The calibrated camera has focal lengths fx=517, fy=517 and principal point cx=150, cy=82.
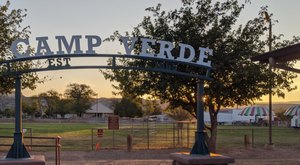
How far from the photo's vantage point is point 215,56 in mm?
22484

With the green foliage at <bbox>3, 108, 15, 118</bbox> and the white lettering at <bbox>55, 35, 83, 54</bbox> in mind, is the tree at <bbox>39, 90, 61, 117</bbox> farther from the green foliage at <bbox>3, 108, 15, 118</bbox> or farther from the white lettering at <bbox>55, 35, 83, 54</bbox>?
the white lettering at <bbox>55, 35, 83, 54</bbox>

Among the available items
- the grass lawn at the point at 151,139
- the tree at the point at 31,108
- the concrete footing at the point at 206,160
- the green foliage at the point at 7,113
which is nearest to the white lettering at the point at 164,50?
the concrete footing at the point at 206,160

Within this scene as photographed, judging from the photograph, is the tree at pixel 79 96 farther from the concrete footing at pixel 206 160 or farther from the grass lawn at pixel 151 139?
the concrete footing at pixel 206 160

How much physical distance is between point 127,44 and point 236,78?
33.7ft

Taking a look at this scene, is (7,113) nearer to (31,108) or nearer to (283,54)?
(31,108)

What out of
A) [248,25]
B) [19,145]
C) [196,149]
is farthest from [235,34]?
[19,145]

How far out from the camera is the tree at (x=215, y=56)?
888 inches

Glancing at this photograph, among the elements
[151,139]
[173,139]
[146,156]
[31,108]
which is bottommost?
[151,139]

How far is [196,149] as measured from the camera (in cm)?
1354

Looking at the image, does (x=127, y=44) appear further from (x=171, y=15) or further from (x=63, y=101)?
(x=63, y=101)

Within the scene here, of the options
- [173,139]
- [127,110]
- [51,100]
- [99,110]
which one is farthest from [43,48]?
[99,110]

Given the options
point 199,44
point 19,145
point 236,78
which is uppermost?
point 199,44

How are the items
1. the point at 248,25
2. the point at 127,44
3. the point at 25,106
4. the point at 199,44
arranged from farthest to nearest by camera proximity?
the point at 25,106 < the point at 248,25 < the point at 199,44 < the point at 127,44

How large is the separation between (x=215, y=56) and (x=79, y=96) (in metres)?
131
